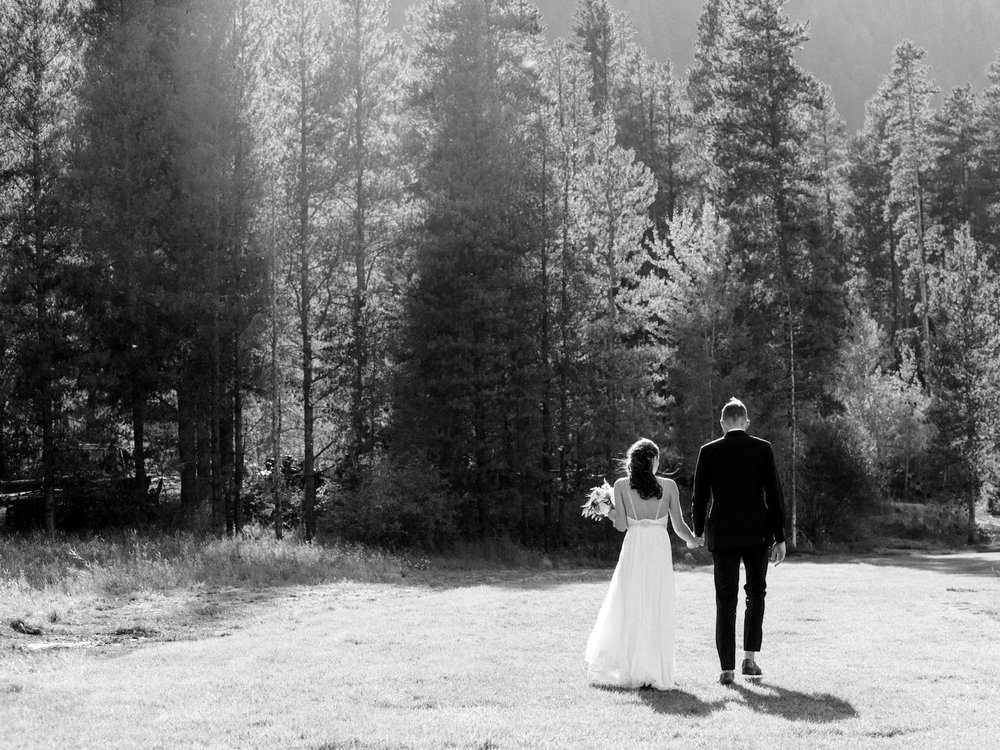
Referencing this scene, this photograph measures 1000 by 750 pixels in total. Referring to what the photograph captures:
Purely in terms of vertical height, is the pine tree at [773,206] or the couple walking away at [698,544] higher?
the pine tree at [773,206]

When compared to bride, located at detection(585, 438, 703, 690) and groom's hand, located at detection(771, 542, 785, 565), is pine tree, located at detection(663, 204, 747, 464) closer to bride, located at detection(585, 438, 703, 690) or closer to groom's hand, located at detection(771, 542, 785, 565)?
bride, located at detection(585, 438, 703, 690)

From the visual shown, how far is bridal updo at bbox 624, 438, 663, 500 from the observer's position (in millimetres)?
8953

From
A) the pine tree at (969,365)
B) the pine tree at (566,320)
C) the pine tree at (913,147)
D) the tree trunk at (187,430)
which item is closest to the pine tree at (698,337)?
the pine tree at (566,320)

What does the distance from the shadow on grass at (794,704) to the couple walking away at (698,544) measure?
1.24ft

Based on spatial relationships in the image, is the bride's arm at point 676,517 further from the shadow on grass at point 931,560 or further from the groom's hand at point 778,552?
the shadow on grass at point 931,560

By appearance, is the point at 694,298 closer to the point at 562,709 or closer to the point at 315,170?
the point at 315,170

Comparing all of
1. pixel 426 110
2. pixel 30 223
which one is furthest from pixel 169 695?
pixel 426 110

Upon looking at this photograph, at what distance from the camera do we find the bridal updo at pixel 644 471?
8953 mm

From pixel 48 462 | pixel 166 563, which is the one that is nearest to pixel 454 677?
pixel 166 563

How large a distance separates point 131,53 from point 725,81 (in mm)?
23562

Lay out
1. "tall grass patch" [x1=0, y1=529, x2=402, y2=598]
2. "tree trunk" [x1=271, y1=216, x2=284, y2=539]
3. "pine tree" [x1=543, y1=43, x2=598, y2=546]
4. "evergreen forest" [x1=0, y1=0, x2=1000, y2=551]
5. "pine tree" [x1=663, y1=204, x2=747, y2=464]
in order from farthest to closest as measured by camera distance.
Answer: "pine tree" [x1=663, y1=204, x2=747, y2=464]
"pine tree" [x1=543, y1=43, x2=598, y2=546]
"tree trunk" [x1=271, y1=216, x2=284, y2=539]
"evergreen forest" [x1=0, y1=0, x2=1000, y2=551]
"tall grass patch" [x1=0, y1=529, x2=402, y2=598]

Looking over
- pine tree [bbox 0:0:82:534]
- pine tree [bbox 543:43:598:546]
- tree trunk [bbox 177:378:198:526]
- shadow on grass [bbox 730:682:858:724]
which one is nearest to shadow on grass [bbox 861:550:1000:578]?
pine tree [bbox 543:43:598:546]

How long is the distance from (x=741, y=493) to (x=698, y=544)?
24.6 inches

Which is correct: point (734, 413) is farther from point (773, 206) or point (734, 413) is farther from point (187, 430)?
point (773, 206)
